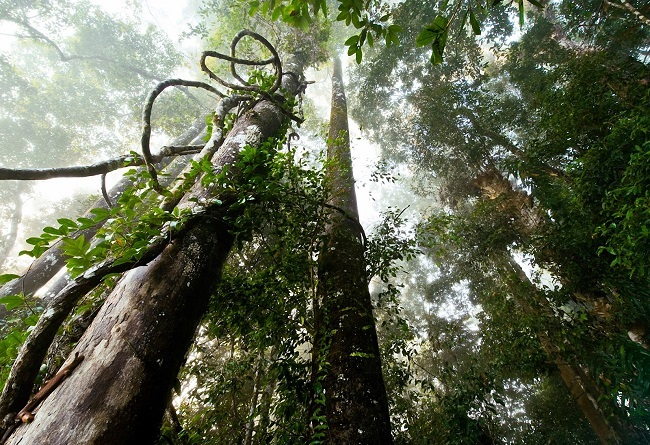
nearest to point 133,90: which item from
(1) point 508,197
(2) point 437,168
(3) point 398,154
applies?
(3) point 398,154

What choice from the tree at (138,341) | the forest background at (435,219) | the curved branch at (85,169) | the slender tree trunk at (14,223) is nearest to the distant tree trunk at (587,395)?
the forest background at (435,219)

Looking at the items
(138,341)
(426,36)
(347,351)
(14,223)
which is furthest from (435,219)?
(14,223)

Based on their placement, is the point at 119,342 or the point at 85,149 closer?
the point at 119,342

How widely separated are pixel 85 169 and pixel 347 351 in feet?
7.18

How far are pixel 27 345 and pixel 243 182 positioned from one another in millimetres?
1472

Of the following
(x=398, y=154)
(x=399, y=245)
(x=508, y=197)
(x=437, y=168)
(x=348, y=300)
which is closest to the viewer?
(x=348, y=300)

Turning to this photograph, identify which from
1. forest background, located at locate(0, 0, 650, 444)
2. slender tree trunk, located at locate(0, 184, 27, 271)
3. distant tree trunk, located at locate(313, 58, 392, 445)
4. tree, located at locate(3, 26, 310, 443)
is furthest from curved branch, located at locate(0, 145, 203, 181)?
slender tree trunk, located at locate(0, 184, 27, 271)

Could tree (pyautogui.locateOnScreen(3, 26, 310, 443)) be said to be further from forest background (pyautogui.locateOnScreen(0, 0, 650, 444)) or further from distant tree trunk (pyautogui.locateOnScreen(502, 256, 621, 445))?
distant tree trunk (pyautogui.locateOnScreen(502, 256, 621, 445))

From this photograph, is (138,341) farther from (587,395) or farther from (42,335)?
(587,395)

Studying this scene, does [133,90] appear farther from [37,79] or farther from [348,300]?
[348,300]

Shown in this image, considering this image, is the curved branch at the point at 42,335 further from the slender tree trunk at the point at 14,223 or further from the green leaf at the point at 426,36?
the slender tree trunk at the point at 14,223

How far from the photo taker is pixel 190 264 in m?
1.64

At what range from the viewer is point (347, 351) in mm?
2264

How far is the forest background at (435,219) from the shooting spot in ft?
7.09
